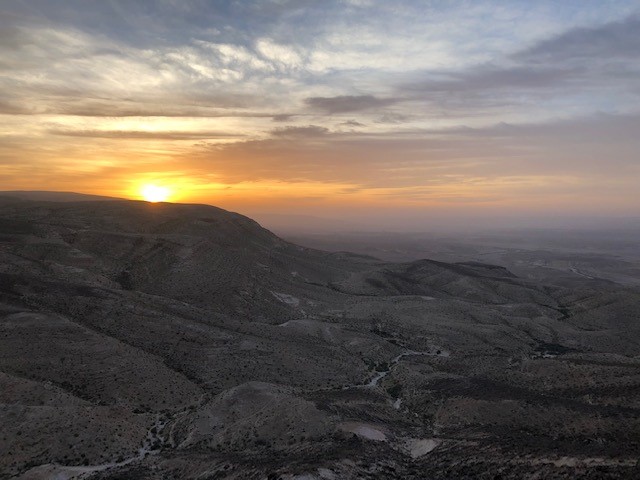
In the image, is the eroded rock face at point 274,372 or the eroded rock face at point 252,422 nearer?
the eroded rock face at point 274,372

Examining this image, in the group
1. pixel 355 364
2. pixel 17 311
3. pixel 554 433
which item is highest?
pixel 17 311

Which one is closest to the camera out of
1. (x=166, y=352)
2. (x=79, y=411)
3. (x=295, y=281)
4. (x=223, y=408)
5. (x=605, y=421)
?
(x=605, y=421)

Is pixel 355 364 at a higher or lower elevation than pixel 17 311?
lower

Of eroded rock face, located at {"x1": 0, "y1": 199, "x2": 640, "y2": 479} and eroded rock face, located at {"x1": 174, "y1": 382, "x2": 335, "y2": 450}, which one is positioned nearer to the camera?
eroded rock face, located at {"x1": 0, "y1": 199, "x2": 640, "y2": 479}

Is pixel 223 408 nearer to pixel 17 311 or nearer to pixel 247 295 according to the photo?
pixel 17 311

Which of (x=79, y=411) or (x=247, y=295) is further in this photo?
(x=247, y=295)

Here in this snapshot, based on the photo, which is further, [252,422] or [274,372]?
[274,372]

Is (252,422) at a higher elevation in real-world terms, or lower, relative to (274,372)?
higher

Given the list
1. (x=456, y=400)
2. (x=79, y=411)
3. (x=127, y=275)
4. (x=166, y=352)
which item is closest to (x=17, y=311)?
(x=166, y=352)
